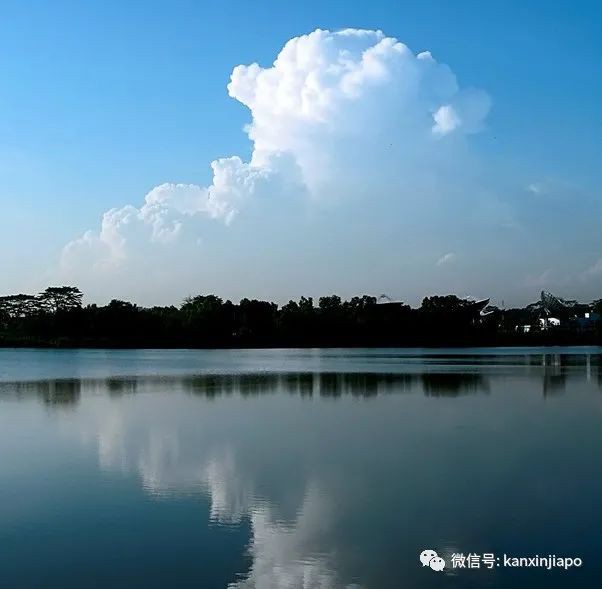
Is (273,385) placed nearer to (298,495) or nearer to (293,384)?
(293,384)

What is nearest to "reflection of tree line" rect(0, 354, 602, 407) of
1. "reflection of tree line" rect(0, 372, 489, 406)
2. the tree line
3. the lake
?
"reflection of tree line" rect(0, 372, 489, 406)

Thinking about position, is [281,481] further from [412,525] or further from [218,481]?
[412,525]

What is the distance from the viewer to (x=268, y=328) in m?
101

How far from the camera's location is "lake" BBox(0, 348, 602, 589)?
295 inches

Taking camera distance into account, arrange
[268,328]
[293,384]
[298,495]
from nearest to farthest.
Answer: [298,495] < [293,384] < [268,328]

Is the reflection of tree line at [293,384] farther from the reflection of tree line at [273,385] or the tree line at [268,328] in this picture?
the tree line at [268,328]

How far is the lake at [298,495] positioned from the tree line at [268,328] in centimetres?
7481

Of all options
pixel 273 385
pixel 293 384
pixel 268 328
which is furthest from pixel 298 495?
pixel 268 328

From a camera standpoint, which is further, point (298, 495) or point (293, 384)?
point (293, 384)

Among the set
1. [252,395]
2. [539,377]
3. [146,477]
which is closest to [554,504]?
[146,477]

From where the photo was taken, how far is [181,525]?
8.98 meters

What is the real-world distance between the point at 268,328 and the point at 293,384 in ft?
232

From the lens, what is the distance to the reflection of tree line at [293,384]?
2662 cm

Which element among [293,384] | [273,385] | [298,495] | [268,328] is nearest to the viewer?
[298,495]
